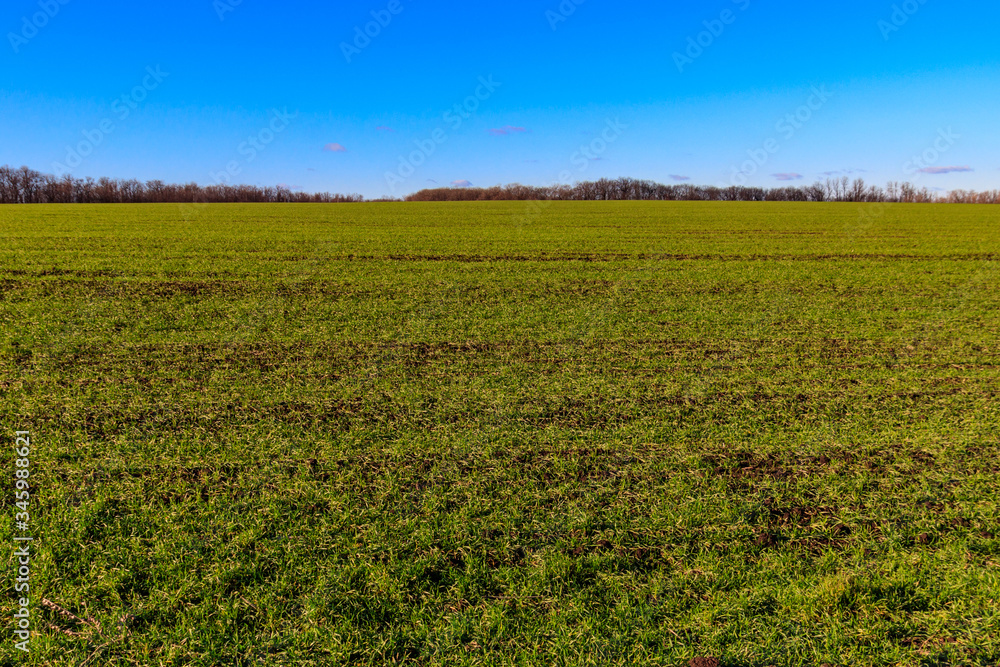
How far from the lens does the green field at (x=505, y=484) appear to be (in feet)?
10.2

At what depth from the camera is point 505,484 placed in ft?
15.0

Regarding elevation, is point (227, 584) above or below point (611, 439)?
below

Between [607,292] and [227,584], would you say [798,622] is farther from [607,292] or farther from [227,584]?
[607,292]

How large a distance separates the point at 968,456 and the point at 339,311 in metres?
10.1

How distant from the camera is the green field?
310cm

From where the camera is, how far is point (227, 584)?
3.40 metres

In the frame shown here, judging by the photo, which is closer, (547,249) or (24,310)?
(24,310)

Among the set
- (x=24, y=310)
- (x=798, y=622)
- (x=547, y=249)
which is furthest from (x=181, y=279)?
(x=798, y=622)

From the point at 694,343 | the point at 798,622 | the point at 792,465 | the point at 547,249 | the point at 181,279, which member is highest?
the point at 547,249

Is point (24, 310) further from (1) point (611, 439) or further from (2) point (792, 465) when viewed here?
(2) point (792, 465)

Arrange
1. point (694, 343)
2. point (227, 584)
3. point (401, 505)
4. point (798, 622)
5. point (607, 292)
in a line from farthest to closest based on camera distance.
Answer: point (607, 292) → point (694, 343) → point (401, 505) → point (227, 584) → point (798, 622)

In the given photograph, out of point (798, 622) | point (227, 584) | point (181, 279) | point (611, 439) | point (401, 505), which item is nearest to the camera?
point (798, 622)

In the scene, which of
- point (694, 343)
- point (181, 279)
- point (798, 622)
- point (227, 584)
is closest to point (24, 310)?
point (181, 279)

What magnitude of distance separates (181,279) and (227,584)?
13.5 meters
